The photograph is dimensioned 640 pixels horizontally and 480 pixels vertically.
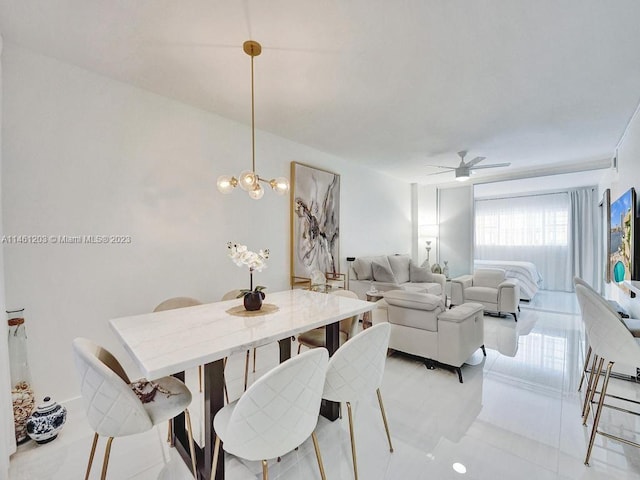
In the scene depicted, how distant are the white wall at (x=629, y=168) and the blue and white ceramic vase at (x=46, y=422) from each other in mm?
4757

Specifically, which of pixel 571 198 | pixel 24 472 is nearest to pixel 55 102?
pixel 24 472

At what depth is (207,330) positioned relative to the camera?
1537mm

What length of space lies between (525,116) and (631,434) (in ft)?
9.60

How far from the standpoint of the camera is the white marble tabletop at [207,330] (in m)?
1.18

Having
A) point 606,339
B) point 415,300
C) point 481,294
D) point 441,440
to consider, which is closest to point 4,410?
point 441,440

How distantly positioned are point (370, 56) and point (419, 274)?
418 centimetres

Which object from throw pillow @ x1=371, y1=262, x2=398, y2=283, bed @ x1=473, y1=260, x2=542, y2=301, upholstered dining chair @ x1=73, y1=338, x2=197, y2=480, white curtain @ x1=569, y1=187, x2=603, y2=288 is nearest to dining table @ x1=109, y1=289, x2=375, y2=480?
upholstered dining chair @ x1=73, y1=338, x2=197, y2=480

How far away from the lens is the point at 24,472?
162cm

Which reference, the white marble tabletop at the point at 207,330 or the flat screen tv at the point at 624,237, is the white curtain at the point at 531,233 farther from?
the white marble tabletop at the point at 207,330

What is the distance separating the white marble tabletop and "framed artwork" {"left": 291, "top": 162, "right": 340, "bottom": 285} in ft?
6.01

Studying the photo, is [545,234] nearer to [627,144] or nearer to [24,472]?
[627,144]

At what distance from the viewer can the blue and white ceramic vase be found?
1.81 m

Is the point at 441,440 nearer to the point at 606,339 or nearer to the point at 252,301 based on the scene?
the point at 606,339

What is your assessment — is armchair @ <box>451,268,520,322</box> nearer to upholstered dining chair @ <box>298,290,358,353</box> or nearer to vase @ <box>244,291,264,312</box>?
upholstered dining chair @ <box>298,290,358,353</box>
